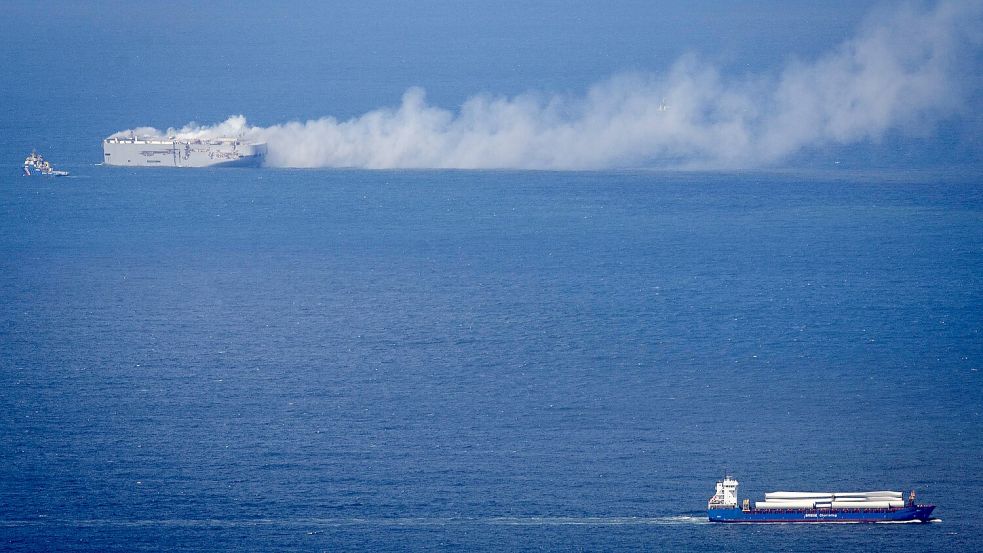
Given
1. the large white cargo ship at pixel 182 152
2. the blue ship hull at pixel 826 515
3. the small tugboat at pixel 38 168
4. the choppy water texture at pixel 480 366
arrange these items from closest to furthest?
the blue ship hull at pixel 826 515 < the choppy water texture at pixel 480 366 < the small tugboat at pixel 38 168 < the large white cargo ship at pixel 182 152

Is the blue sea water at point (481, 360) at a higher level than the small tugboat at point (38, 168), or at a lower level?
lower

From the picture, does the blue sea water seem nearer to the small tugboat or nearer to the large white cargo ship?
the small tugboat

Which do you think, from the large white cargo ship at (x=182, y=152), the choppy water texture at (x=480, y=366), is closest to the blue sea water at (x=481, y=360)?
the choppy water texture at (x=480, y=366)

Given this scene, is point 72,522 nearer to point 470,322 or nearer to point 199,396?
point 199,396

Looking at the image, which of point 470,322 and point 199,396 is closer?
point 199,396

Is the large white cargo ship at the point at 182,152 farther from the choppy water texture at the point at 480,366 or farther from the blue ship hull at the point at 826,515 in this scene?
the blue ship hull at the point at 826,515

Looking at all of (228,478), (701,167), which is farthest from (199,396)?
(701,167)

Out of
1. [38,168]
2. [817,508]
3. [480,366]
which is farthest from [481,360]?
[38,168]
